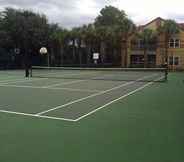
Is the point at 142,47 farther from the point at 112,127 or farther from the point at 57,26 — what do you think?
the point at 112,127

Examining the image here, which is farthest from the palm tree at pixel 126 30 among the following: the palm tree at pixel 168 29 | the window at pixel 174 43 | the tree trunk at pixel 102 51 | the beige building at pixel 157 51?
the window at pixel 174 43

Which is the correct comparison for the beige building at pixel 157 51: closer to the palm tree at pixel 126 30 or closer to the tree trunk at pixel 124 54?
the tree trunk at pixel 124 54

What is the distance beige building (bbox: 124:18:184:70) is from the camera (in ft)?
144

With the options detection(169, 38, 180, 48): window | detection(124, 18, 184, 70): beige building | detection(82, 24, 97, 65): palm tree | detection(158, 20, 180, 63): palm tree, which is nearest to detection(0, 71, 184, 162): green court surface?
detection(158, 20, 180, 63): palm tree

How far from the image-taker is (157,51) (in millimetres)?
44906

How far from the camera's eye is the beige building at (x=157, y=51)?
43781 mm

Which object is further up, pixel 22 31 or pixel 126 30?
pixel 126 30

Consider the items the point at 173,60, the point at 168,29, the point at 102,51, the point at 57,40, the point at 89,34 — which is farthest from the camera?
the point at 102,51

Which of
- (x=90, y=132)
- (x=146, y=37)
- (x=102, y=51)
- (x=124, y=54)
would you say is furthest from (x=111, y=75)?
(x=102, y=51)

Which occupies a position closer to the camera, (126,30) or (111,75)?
(111,75)

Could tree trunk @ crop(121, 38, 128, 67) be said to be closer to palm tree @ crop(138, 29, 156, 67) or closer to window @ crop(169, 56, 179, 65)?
palm tree @ crop(138, 29, 156, 67)

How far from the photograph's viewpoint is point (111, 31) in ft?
143

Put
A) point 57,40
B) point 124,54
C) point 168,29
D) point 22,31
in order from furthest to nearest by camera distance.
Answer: point 124,54
point 57,40
point 168,29
point 22,31

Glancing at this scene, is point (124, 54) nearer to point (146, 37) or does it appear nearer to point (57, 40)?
point (146, 37)
